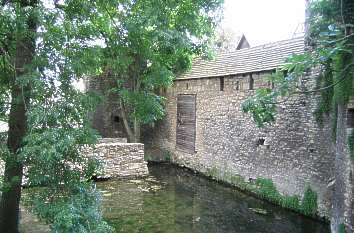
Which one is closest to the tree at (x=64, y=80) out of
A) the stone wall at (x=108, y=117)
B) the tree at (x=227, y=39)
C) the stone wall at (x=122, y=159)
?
the stone wall at (x=122, y=159)

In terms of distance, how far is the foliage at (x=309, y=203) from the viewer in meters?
8.62

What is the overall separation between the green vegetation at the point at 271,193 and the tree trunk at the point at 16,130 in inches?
249

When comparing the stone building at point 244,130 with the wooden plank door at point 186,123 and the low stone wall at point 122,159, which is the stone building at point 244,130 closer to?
the wooden plank door at point 186,123

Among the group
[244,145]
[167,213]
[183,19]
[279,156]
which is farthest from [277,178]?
[183,19]

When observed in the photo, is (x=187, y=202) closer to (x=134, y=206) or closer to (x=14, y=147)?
(x=134, y=206)

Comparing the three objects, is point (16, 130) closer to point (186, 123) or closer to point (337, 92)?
point (337, 92)

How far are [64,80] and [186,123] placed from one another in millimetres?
10600

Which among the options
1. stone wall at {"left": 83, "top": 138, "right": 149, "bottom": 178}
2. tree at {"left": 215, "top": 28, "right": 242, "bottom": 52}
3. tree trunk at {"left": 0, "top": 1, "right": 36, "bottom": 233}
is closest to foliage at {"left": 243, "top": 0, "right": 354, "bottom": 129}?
tree trunk at {"left": 0, "top": 1, "right": 36, "bottom": 233}

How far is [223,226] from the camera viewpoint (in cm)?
808

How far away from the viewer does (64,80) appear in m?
4.13

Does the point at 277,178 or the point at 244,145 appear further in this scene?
the point at 244,145

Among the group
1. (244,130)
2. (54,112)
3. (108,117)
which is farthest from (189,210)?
(108,117)

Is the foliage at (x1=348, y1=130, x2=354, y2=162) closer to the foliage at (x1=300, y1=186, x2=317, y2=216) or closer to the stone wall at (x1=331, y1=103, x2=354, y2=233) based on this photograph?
the stone wall at (x1=331, y1=103, x2=354, y2=233)

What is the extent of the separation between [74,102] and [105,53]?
199 cm
